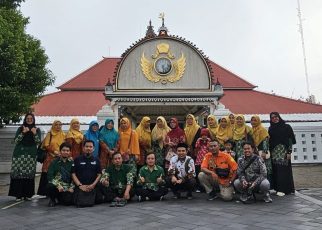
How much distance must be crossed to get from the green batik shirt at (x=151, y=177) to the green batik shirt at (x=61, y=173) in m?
1.16

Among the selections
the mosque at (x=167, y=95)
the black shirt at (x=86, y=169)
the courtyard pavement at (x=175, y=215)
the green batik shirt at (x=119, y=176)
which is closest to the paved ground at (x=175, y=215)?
the courtyard pavement at (x=175, y=215)

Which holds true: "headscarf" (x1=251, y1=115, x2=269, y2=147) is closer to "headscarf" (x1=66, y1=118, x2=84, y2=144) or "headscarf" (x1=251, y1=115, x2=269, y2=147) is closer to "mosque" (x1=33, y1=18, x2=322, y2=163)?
"headscarf" (x1=66, y1=118, x2=84, y2=144)

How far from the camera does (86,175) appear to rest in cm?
558

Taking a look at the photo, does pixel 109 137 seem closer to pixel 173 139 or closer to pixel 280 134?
pixel 173 139

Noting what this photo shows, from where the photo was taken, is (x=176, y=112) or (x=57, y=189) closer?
(x=57, y=189)

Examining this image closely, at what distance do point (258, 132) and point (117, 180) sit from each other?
8.96 feet

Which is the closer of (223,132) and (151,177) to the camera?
(151,177)

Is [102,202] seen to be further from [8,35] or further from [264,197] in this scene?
[8,35]

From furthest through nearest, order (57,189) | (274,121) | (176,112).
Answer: (176,112) < (274,121) < (57,189)

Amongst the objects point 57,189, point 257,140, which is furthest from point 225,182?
point 57,189

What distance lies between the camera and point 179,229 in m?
3.81

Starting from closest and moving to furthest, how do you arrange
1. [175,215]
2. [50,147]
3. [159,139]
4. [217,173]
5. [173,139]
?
[175,215] < [217,173] < [50,147] < [173,139] < [159,139]

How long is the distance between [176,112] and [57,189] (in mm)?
8975

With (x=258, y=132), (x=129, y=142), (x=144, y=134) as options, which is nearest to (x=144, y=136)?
(x=144, y=134)
